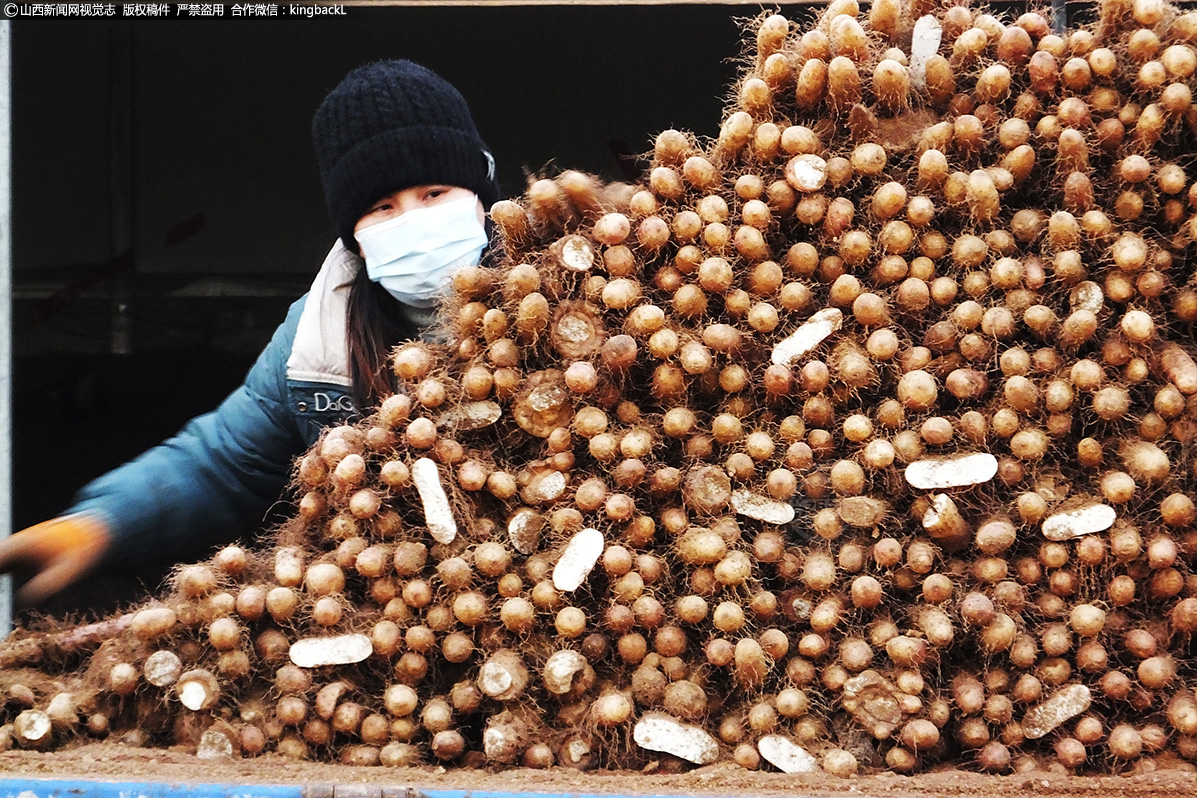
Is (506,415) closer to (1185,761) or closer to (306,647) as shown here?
(306,647)

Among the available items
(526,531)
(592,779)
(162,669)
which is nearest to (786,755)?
(592,779)

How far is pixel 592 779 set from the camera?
5.00 ft

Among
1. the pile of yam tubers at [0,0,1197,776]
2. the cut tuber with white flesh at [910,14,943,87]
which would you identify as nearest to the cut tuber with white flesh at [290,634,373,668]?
the pile of yam tubers at [0,0,1197,776]

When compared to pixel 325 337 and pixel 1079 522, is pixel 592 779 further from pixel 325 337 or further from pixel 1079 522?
pixel 325 337

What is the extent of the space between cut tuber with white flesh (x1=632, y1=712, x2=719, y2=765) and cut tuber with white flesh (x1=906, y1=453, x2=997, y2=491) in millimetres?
548

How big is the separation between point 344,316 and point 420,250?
0.26 meters

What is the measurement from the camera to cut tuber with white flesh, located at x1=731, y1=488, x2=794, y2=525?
1.64 m

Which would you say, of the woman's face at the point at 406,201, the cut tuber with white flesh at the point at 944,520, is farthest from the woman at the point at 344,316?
the cut tuber with white flesh at the point at 944,520

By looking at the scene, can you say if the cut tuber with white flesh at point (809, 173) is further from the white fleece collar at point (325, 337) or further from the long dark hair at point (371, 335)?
the white fleece collar at point (325, 337)

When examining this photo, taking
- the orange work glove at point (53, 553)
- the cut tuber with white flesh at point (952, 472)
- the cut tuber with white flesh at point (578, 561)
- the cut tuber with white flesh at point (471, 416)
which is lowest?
the orange work glove at point (53, 553)

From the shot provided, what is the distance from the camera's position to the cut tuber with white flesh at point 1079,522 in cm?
157

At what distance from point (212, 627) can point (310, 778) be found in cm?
32

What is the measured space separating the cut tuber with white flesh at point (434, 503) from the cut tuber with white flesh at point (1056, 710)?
39.6 inches

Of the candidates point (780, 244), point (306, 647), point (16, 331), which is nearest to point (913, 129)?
point (780, 244)
